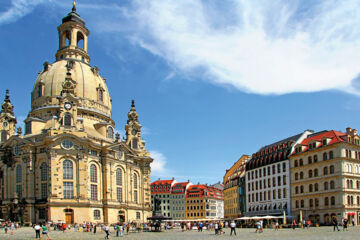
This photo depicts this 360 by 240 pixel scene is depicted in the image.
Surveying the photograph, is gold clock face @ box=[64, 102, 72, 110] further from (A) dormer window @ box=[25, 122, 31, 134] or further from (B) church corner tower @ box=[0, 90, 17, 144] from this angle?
(B) church corner tower @ box=[0, 90, 17, 144]

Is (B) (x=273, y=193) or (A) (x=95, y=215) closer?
(A) (x=95, y=215)

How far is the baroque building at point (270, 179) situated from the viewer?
289 feet

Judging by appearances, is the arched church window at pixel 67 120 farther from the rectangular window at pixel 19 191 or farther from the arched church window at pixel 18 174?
the rectangular window at pixel 19 191

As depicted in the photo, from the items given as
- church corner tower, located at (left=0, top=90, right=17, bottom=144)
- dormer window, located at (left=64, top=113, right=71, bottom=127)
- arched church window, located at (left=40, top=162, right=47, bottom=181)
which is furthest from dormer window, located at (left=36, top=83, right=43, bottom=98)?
arched church window, located at (left=40, top=162, right=47, bottom=181)

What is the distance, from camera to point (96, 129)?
95562 millimetres

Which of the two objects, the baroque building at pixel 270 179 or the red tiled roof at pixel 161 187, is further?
the red tiled roof at pixel 161 187

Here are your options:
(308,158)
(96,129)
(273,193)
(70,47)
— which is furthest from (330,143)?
(70,47)

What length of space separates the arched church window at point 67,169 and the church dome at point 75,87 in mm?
17402

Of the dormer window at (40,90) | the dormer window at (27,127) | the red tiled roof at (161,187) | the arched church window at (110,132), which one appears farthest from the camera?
the red tiled roof at (161,187)

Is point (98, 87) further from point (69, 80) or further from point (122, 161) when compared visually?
point (122, 161)

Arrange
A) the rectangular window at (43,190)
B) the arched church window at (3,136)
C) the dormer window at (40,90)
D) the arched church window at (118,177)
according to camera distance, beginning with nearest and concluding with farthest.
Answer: the rectangular window at (43,190) < the arched church window at (118,177) < the arched church window at (3,136) < the dormer window at (40,90)

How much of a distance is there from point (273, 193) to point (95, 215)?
36390 millimetres


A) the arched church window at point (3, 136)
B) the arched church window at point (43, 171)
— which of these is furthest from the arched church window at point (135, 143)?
the arched church window at point (3, 136)

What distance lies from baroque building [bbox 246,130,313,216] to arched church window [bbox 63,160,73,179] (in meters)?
40.6
